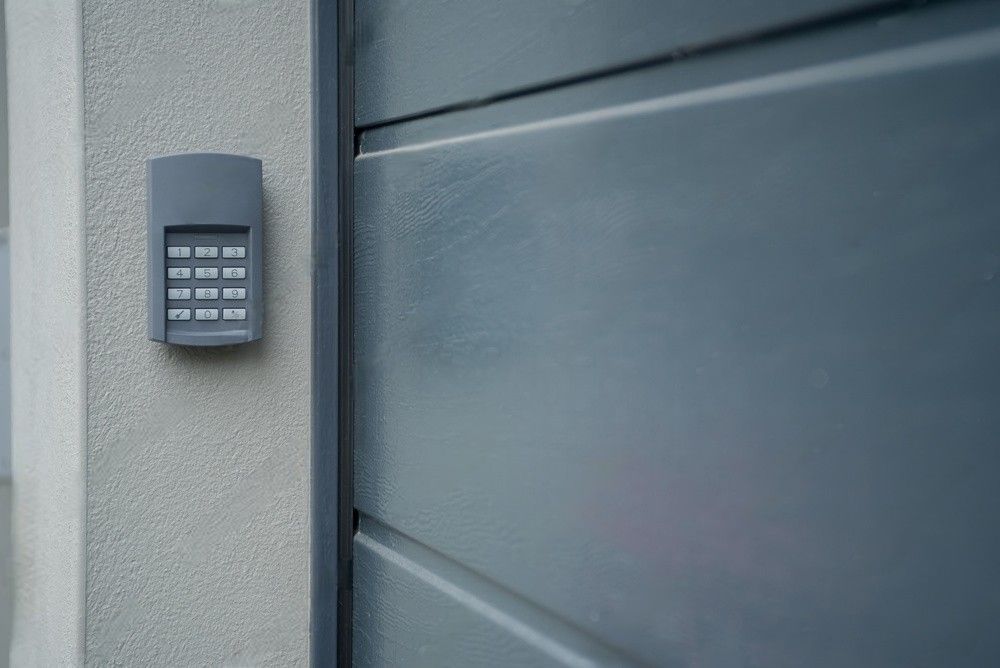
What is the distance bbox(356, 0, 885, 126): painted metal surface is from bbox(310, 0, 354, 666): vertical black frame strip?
4 centimetres

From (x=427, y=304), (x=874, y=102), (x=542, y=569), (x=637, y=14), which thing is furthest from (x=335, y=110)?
(x=874, y=102)

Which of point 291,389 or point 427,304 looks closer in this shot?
point 427,304

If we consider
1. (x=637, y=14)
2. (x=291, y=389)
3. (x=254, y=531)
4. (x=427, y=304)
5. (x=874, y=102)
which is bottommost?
(x=254, y=531)

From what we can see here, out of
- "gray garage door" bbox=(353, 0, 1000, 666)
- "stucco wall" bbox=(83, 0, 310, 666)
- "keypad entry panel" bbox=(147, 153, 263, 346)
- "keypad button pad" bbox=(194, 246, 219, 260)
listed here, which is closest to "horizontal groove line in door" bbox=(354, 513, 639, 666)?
"gray garage door" bbox=(353, 0, 1000, 666)

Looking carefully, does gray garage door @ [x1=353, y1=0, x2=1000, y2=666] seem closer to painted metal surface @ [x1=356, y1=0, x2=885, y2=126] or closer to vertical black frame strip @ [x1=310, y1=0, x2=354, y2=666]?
painted metal surface @ [x1=356, y1=0, x2=885, y2=126]

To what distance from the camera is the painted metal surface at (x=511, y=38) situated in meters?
0.63

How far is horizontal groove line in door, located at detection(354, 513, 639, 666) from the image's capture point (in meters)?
0.79

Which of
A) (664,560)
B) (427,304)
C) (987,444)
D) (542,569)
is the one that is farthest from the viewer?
(427,304)

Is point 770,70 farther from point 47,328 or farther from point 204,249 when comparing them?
point 47,328

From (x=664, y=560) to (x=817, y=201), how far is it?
1.12ft

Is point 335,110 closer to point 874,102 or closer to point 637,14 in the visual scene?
point 637,14

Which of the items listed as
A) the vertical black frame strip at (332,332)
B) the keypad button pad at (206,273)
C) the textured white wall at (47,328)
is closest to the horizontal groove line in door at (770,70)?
the vertical black frame strip at (332,332)

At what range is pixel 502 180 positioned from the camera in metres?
0.91

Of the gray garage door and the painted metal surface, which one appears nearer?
the gray garage door
